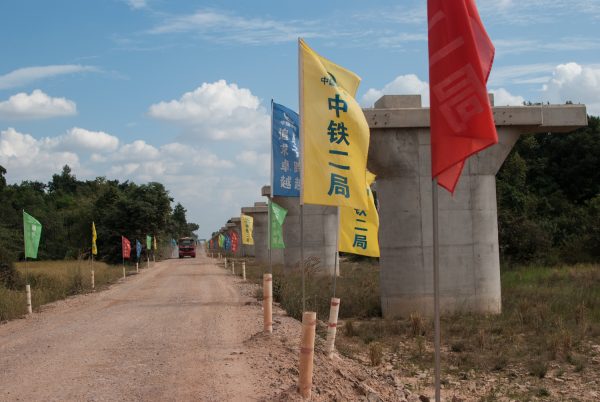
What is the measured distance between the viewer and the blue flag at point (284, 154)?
1450 centimetres

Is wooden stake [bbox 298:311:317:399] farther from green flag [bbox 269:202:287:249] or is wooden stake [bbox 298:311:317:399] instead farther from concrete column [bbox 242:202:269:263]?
concrete column [bbox 242:202:269:263]

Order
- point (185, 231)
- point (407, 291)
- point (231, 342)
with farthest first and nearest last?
point (185, 231) < point (407, 291) < point (231, 342)

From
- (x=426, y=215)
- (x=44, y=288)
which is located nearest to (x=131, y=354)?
(x=426, y=215)

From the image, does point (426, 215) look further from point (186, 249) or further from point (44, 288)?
point (186, 249)

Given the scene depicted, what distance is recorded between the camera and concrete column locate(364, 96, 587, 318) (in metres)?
17.5

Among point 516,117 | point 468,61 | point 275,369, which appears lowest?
point 275,369

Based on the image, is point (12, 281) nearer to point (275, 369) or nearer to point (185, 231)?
point (275, 369)

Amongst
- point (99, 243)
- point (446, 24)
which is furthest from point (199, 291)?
point (99, 243)

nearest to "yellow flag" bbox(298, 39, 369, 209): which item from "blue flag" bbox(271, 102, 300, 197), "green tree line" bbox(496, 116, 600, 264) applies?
"blue flag" bbox(271, 102, 300, 197)

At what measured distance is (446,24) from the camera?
609 cm

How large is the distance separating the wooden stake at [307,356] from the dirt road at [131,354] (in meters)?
0.52

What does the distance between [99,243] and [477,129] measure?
60.2m

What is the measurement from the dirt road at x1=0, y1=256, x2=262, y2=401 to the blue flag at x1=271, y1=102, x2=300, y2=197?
2780mm

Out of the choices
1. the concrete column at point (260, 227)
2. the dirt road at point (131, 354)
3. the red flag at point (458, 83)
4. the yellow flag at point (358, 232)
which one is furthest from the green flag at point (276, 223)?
the concrete column at point (260, 227)
